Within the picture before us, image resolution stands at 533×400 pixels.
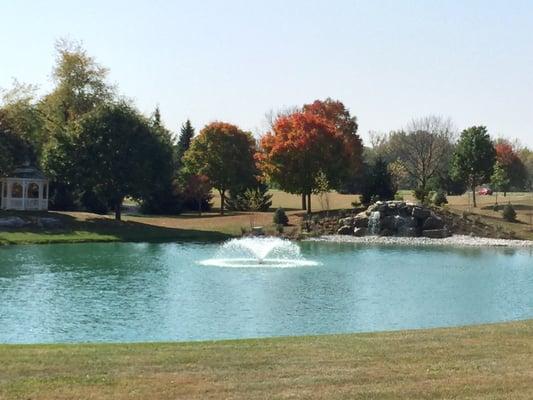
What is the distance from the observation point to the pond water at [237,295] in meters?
19.9

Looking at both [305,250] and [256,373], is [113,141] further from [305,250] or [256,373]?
[256,373]

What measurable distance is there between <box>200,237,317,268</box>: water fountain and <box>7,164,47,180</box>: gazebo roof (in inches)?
789

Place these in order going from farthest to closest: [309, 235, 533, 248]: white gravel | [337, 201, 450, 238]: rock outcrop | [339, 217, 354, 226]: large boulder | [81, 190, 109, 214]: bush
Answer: [81, 190, 109, 214]: bush < [339, 217, 354, 226]: large boulder < [337, 201, 450, 238]: rock outcrop < [309, 235, 533, 248]: white gravel

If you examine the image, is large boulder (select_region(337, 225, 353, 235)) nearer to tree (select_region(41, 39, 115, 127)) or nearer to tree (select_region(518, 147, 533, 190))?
tree (select_region(41, 39, 115, 127))

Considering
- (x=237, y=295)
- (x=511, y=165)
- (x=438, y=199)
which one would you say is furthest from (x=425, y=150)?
(x=237, y=295)

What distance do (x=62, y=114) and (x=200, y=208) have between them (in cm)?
1538

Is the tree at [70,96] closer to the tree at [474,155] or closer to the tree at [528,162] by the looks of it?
the tree at [474,155]

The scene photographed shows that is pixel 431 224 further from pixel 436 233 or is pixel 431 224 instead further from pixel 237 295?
pixel 237 295

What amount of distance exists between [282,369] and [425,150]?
3840 inches

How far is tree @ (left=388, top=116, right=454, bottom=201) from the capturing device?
102 metres

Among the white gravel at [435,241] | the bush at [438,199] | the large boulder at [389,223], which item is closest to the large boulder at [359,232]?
the white gravel at [435,241]

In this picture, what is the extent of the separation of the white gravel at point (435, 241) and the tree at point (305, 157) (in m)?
7.83

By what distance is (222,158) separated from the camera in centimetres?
7375

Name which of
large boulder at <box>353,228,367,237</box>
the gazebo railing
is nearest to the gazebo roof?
the gazebo railing
